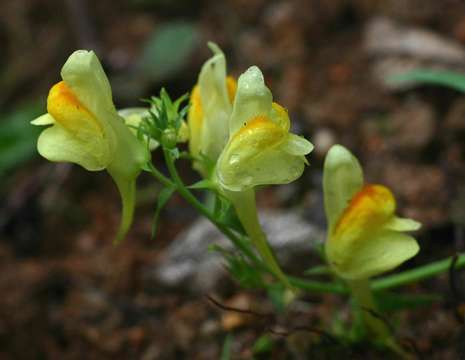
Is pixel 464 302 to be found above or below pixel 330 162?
below

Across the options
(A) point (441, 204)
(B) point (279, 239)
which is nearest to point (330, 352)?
(B) point (279, 239)

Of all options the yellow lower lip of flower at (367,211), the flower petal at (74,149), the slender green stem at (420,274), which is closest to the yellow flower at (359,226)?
the yellow lower lip of flower at (367,211)

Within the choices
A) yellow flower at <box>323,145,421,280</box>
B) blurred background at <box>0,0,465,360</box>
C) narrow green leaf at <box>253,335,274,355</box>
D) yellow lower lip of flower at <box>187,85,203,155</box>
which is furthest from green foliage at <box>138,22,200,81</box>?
yellow flower at <box>323,145,421,280</box>

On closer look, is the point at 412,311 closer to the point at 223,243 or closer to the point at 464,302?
the point at 464,302

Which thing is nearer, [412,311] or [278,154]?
[278,154]

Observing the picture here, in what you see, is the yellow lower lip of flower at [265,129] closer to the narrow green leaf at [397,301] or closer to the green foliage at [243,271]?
the green foliage at [243,271]

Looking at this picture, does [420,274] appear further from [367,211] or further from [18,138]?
[18,138]

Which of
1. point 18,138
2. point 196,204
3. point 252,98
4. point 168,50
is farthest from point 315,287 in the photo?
point 168,50
